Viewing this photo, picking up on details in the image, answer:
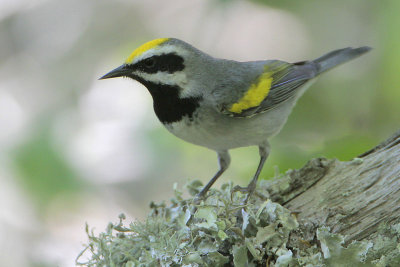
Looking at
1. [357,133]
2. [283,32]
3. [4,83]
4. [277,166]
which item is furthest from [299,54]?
[4,83]

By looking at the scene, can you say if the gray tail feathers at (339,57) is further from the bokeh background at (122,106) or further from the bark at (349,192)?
the bark at (349,192)

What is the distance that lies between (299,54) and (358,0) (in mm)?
945

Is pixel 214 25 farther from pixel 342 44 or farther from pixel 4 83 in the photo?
pixel 4 83

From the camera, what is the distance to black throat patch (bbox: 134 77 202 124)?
3.39 meters

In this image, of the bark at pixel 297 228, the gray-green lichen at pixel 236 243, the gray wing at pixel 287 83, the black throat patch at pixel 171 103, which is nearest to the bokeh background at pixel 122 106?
the gray wing at pixel 287 83

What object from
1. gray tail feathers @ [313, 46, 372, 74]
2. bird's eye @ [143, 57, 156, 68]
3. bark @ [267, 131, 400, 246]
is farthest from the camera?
gray tail feathers @ [313, 46, 372, 74]

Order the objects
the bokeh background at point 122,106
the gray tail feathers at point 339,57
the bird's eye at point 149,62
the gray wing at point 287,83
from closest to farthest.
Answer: the bird's eye at point 149,62 < the gray wing at point 287,83 < the bokeh background at point 122,106 < the gray tail feathers at point 339,57

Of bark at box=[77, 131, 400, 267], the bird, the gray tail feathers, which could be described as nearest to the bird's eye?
the bird

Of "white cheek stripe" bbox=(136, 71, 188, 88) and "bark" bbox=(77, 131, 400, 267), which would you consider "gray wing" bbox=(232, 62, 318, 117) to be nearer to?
"white cheek stripe" bbox=(136, 71, 188, 88)

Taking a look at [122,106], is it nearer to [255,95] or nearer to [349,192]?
[255,95]

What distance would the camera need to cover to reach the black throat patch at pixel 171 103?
3.39 meters

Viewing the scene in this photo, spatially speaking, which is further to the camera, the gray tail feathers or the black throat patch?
the gray tail feathers

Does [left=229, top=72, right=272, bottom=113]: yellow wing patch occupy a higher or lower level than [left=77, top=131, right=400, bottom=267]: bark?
higher

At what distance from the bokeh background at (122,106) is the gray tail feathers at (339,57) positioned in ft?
0.55
